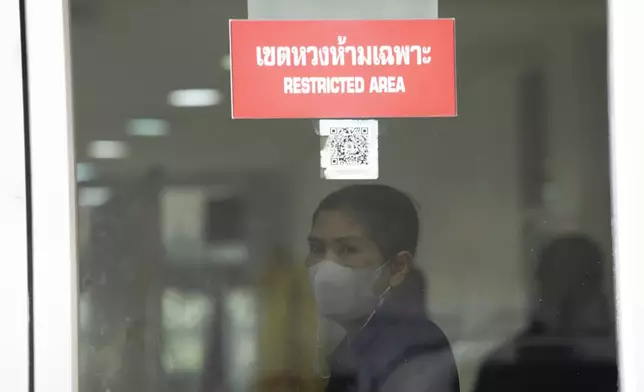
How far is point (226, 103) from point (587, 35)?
47 centimetres

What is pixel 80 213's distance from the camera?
770 mm

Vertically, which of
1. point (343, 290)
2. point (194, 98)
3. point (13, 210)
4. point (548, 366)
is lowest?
point (548, 366)

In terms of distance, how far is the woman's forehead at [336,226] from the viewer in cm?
79

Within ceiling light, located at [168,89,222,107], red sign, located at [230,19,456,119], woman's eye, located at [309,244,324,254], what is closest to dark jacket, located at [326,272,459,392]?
woman's eye, located at [309,244,324,254]

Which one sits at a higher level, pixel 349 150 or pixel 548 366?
pixel 349 150

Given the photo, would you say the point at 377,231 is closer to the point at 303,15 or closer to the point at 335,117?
the point at 335,117

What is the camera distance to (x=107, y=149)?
0.78 m

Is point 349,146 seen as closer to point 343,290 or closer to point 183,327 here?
point 343,290

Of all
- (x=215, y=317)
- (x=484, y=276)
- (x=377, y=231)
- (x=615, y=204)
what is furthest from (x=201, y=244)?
(x=615, y=204)

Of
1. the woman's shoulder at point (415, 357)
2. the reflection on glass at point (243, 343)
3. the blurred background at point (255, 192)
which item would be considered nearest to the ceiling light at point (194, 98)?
the blurred background at point (255, 192)

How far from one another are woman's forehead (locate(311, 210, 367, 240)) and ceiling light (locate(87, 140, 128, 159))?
0.83 ft

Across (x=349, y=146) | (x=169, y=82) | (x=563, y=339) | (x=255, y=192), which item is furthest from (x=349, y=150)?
(x=563, y=339)

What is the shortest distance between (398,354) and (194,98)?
409 mm

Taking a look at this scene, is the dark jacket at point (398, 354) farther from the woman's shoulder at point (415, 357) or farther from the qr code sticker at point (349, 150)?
the qr code sticker at point (349, 150)
